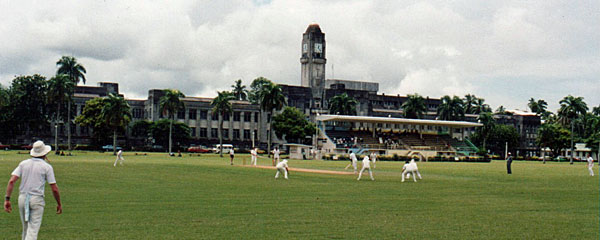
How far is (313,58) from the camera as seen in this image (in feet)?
477

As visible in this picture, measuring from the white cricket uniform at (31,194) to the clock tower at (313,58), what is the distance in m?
131

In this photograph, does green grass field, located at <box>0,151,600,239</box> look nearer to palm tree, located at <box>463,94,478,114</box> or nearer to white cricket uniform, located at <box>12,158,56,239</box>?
white cricket uniform, located at <box>12,158,56,239</box>

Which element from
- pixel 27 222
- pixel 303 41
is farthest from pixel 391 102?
pixel 27 222

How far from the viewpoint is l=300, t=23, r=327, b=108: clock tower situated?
14425cm

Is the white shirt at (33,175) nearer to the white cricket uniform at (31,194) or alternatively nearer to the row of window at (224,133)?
the white cricket uniform at (31,194)

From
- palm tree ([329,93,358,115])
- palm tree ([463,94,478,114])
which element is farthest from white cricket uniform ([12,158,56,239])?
palm tree ([463,94,478,114])

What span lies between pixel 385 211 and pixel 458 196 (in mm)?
6950

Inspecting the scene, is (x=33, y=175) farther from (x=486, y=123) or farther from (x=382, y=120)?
(x=486, y=123)

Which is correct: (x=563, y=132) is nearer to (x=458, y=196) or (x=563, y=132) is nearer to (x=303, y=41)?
(x=303, y=41)

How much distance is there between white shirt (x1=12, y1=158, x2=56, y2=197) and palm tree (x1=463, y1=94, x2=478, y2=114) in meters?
162

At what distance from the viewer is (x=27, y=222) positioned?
35.5ft

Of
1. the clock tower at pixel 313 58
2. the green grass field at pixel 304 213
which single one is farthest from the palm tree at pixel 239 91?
the green grass field at pixel 304 213

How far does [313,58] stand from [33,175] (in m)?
135

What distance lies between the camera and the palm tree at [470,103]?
547ft
